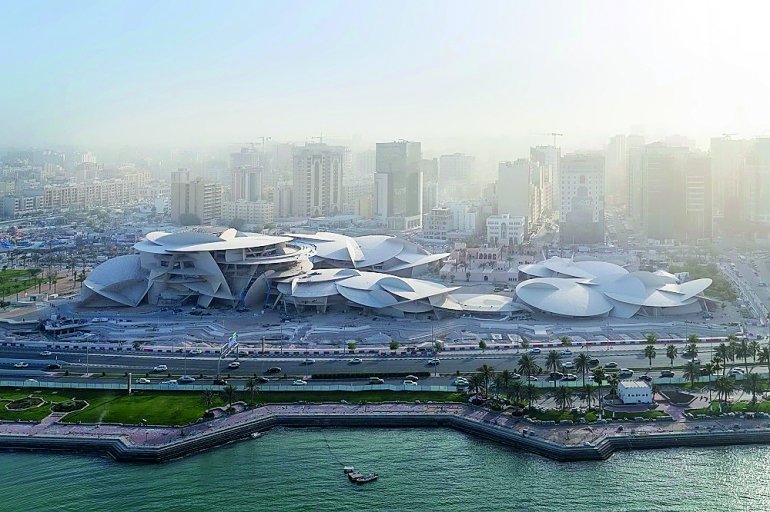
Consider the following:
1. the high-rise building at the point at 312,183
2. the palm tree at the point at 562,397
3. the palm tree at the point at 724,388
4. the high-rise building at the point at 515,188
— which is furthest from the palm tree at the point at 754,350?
the high-rise building at the point at 312,183

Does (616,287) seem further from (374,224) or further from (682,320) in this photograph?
(374,224)

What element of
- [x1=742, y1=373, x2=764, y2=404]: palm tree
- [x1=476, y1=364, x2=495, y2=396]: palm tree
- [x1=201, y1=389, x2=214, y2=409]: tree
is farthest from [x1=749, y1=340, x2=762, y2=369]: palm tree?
[x1=201, y1=389, x2=214, y2=409]: tree

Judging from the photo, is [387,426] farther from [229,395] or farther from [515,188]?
[515,188]

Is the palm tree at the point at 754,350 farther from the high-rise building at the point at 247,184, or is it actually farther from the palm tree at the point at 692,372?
the high-rise building at the point at 247,184

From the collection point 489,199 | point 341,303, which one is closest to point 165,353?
point 341,303

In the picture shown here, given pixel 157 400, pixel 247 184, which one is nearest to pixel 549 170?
pixel 247 184

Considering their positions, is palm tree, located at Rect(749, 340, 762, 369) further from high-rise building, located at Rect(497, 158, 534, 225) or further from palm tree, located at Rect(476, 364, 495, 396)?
high-rise building, located at Rect(497, 158, 534, 225)
